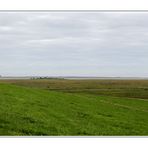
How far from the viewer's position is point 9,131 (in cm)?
1980

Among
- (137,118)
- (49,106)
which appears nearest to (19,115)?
(49,106)
